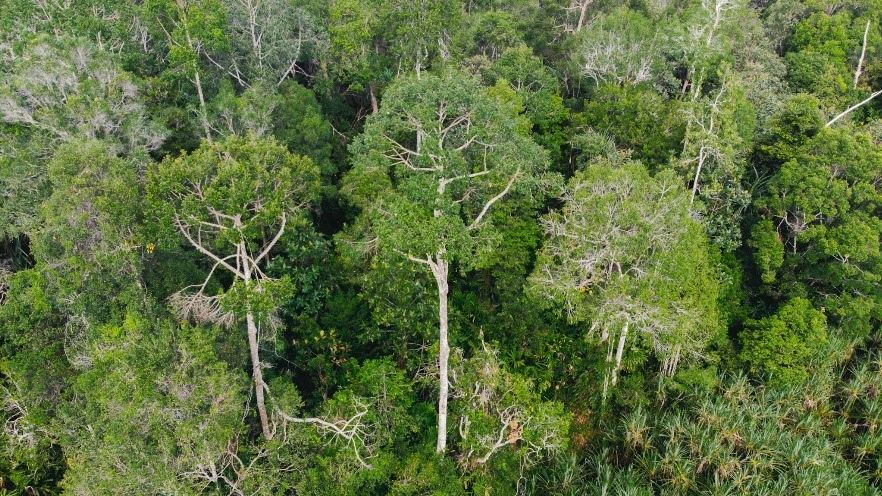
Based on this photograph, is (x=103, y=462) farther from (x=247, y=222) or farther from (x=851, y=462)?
(x=851, y=462)

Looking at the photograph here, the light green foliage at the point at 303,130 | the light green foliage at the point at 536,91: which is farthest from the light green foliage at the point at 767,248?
the light green foliage at the point at 303,130

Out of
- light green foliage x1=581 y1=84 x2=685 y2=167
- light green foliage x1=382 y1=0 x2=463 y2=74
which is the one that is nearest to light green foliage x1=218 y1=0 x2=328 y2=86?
light green foliage x1=382 y1=0 x2=463 y2=74

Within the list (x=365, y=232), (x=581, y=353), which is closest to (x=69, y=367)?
(x=365, y=232)

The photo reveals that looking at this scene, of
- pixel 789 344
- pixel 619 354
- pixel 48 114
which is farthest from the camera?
pixel 789 344

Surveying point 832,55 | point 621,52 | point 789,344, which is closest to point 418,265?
point 789,344

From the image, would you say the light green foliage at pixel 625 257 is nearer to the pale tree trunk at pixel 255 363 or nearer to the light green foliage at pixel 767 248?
the light green foliage at pixel 767 248

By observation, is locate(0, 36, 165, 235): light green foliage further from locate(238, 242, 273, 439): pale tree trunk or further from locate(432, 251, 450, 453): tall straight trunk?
locate(432, 251, 450, 453): tall straight trunk

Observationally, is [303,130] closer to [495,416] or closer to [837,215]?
[495,416]

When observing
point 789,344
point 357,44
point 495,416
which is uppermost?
point 357,44
